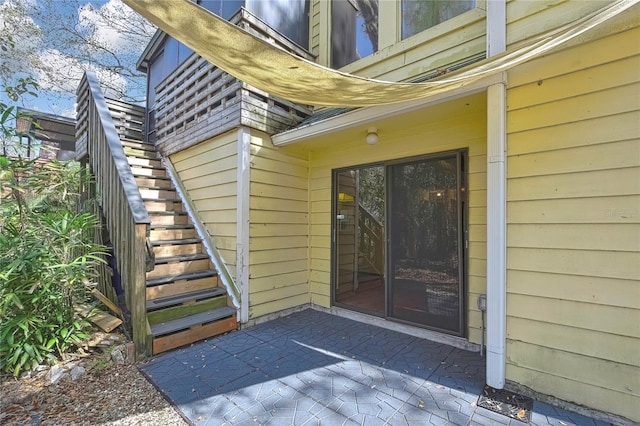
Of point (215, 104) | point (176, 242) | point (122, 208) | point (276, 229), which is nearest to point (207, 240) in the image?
point (176, 242)

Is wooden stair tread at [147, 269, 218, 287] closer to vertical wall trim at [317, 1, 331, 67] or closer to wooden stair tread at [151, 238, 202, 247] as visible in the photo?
wooden stair tread at [151, 238, 202, 247]

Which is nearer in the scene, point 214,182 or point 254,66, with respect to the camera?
point 254,66

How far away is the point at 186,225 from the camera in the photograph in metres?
4.30

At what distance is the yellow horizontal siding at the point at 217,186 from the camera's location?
3846mm

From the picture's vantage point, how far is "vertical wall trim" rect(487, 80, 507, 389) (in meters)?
2.23

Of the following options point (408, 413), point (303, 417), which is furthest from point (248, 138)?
point (408, 413)

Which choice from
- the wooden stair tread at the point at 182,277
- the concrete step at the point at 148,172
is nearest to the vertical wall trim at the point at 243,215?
the wooden stair tread at the point at 182,277

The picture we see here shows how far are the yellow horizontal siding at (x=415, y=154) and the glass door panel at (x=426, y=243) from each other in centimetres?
14

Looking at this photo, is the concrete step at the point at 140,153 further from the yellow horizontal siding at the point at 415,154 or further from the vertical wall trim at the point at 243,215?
the yellow horizontal siding at the point at 415,154

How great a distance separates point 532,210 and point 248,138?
3084 mm

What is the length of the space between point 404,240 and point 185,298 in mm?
2659

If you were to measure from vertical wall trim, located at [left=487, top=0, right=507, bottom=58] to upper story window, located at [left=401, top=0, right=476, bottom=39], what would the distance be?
0.94 m

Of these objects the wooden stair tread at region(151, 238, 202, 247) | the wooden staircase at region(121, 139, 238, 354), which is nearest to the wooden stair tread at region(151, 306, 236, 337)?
the wooden staircase at region(121, 139, 238, 354)

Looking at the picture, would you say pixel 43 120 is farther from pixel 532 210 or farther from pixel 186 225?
pixel 532 210
